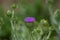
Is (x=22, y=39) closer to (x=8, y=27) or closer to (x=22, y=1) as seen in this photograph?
(x=8, y=27)

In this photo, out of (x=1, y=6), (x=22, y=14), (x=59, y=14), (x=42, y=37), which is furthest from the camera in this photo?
(x=1, y=6)

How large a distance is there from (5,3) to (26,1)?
0.63 ft

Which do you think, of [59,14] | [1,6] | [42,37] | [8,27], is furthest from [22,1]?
[42,37]

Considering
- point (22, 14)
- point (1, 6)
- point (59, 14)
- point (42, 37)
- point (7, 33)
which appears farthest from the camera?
point (1, 6)

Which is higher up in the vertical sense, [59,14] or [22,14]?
[59,14]

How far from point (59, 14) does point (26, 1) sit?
67cm

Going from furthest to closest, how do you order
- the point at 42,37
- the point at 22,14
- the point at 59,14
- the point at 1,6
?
1. the point at 1,6
2. the point at 22,14
3. the point at 59,14
4. the point at 42,37

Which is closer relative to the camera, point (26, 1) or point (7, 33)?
point (7, 33)

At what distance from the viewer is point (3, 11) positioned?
2.17 meters

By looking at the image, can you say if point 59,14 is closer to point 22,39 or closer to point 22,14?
point 22,39

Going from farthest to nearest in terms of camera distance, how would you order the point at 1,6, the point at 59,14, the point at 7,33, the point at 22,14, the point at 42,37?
the point at 1,6, the point at 22,14, the point at 7,33, the point at 59,14, the point at 42,37

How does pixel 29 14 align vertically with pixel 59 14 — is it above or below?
below

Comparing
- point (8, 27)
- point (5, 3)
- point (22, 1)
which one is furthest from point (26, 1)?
point (8, 27)

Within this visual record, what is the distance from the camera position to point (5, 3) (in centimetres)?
236
